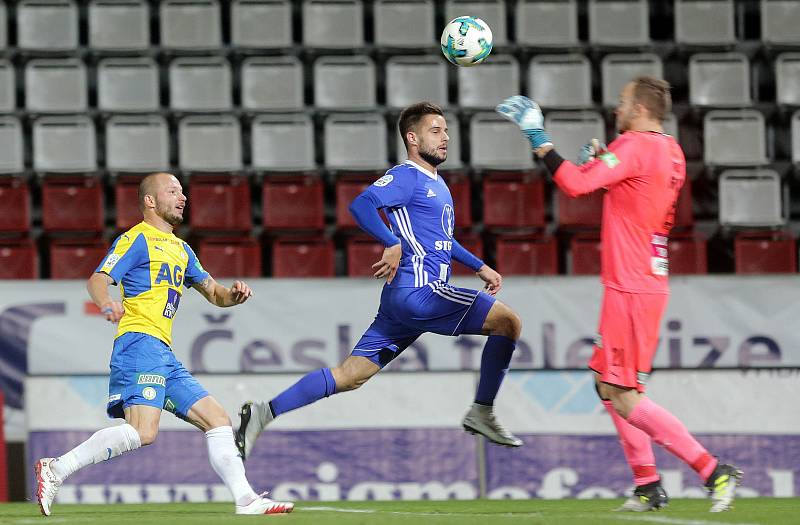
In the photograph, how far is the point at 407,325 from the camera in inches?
270

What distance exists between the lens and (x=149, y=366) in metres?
6.34

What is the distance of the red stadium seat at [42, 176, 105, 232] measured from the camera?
12.5 meters

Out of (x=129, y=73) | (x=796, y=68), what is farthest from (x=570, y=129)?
(x=129, y=73)

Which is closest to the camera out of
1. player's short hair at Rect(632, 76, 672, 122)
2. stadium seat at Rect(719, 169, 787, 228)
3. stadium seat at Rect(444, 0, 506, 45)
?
player's short hair at Rect(632, 76, 672, 122)

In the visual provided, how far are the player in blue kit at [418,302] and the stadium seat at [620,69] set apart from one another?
6946 millimetres


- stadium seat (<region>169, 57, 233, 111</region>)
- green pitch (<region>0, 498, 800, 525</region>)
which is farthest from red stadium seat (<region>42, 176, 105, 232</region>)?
green pitch (<region>0, 498, 800, 525</region>)

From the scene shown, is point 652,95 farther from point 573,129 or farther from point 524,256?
point 573,129

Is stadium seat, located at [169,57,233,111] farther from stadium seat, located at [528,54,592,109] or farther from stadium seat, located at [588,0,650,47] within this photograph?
stadium seat, located at [588,0,650,47]

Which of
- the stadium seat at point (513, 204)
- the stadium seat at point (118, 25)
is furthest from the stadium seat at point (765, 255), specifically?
the stadium seat at point (118, 25)

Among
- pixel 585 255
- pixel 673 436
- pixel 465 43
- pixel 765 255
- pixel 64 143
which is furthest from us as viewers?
pixel 64 143

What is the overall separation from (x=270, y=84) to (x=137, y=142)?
5.19ft

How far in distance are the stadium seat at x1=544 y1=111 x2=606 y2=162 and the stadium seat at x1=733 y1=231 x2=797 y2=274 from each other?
1863 mm

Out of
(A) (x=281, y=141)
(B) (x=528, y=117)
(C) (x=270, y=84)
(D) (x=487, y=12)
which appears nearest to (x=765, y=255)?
(D) (x=487, y=12)

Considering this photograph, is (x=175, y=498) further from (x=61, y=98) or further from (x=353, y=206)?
(x=61, y=98)
